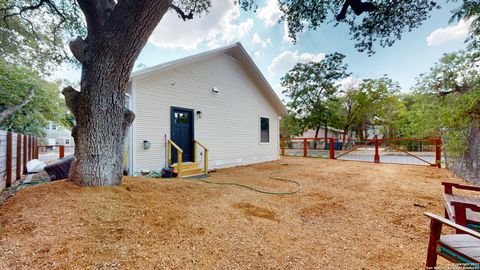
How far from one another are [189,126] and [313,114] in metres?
15.6

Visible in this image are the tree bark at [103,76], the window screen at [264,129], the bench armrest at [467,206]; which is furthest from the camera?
the window screen at [264,129]

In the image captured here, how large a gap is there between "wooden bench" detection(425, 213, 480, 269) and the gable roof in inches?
252

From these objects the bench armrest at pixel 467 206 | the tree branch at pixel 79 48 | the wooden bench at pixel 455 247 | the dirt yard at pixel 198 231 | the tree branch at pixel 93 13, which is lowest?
the dirt yard at pixel 198 231

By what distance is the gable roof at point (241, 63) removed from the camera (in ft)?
19.5

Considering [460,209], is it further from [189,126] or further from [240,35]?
[240,35]

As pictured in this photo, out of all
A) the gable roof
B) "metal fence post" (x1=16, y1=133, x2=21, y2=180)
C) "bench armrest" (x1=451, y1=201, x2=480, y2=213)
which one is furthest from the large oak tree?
"bench armrest" (x1=451, y1=201, x2=480, y2=213)

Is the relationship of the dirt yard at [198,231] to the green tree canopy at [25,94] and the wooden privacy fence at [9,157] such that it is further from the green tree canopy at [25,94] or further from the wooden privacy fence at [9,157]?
the green tree canopy at [25,94]

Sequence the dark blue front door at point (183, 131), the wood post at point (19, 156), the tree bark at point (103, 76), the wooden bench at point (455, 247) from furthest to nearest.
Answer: the dark blue front door at point (183, 131), the wood post at point (19, 156), the tree bark at point (103, 76), the wooden bench at point (455, 247)

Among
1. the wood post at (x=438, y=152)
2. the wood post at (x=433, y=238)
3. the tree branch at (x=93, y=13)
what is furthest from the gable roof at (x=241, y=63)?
the wood post at (x=438, y=152)

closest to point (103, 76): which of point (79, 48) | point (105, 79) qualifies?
point (105, 79)

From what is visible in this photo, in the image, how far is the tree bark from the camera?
299 cm

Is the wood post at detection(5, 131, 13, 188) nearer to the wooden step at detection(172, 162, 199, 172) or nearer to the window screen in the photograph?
the wooden step at detection(172, 162, 199, 172)

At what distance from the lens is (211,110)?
7715 millimetres

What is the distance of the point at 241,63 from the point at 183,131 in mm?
4372
